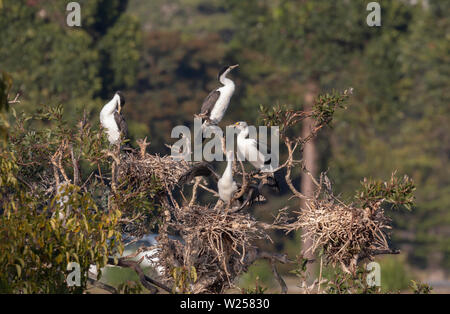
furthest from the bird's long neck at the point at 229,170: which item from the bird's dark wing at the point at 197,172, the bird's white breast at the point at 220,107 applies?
the bird's white breast at the point at 220,107

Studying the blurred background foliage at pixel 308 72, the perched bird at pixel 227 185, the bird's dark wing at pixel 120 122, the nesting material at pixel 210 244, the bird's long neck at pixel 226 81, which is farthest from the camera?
the blurred background foliage at pixel 308 72

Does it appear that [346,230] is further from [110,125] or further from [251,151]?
[110,125]

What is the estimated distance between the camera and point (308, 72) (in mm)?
31344

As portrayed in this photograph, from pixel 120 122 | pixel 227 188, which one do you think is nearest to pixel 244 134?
pixel 227 188

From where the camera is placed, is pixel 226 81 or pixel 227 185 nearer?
pixel 227 185

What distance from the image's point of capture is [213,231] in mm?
9102

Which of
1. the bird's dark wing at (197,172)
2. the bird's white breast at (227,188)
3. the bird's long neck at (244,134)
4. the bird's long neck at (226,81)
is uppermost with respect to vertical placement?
the bird's long neck at (226,81)

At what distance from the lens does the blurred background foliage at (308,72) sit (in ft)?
104

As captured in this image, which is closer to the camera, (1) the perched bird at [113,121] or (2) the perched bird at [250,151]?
(2) the perched bird at [250,151]

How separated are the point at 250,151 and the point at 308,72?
21.2 metres

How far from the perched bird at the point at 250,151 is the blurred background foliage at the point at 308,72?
1889 centimetres

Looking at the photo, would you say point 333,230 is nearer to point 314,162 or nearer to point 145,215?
point 145,215

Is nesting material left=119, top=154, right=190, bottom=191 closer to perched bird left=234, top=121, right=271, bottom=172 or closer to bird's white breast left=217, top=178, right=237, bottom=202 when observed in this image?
bird's white breast left=217, top=178, right=237, bottom=202

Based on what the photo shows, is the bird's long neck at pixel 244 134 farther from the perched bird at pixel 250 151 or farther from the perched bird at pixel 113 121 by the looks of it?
the perched bird at pixel 113 121
